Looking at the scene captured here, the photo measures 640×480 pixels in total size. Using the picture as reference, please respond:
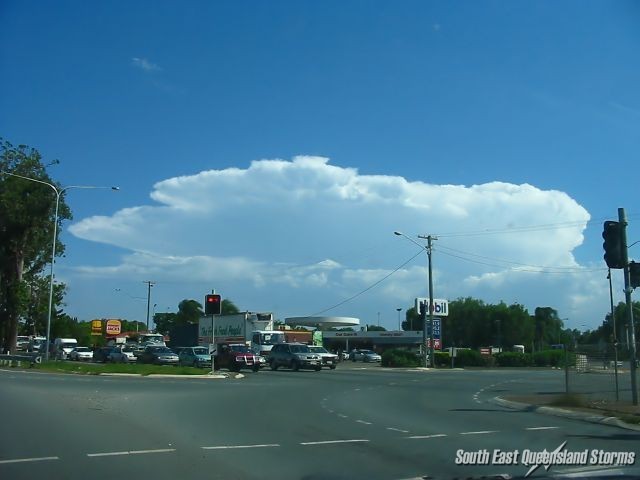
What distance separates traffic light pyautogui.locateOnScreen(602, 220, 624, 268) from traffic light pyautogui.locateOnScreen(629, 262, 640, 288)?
1.25 feet

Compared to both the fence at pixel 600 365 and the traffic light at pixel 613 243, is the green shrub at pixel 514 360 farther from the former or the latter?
the traffic light at pixel 613 243

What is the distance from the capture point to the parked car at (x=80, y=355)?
64.8 meters

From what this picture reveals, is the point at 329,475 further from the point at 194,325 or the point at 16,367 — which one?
the point at 194,325

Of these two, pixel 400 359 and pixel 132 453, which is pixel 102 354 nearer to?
pixel 400 359

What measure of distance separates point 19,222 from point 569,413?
50.6 metres

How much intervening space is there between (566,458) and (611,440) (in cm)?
277

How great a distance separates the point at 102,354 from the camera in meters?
59.4

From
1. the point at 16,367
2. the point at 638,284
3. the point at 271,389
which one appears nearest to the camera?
the point at 638,284

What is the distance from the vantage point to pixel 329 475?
9.17 meters

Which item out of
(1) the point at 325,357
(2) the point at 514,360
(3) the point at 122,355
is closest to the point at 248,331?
(3) the point at 122,355

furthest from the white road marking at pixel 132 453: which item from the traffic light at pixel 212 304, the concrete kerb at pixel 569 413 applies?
the traffic light at pixel 212 304

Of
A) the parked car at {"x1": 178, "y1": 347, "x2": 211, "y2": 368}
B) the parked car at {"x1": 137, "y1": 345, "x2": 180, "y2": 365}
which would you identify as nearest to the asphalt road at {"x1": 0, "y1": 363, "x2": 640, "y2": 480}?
the parked car at {"x1": 178, "y1": 347, "x2": 211, "y2": 368}

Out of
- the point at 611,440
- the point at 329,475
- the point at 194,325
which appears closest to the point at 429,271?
the point at 194,325

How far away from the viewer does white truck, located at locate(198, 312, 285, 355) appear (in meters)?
55.6
